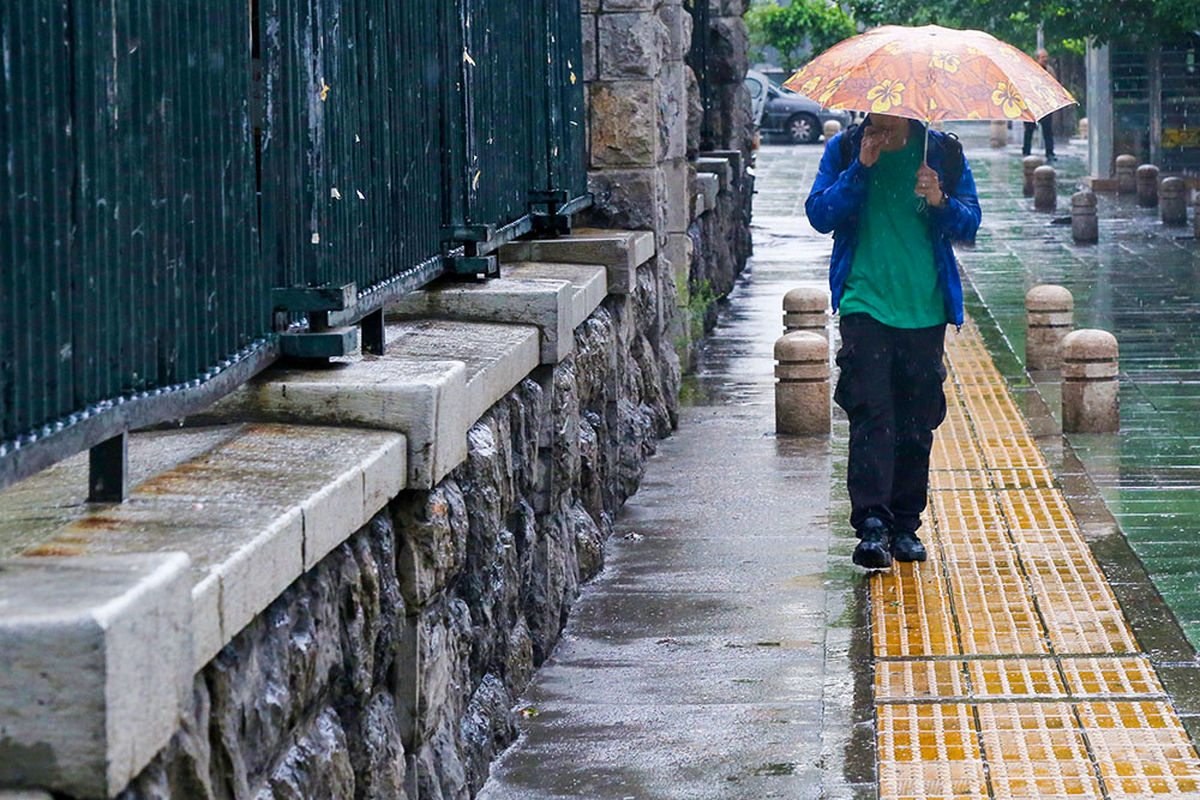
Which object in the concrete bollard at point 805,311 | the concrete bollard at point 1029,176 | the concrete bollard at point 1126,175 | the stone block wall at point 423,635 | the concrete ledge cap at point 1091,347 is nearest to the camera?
the stone block wall at point 423,635

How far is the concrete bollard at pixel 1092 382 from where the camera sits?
10.4 m

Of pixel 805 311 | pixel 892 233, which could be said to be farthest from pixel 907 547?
pixel 805 311

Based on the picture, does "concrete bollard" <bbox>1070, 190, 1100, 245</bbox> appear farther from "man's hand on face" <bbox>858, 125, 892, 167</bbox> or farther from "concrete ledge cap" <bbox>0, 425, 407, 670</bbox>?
"concrete ledge cap" <bbox>0, 425, 407, 670</bbox>

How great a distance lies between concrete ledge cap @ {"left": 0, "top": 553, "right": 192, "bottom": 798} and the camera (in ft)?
8.23

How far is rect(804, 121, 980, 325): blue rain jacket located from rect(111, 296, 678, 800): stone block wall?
1040mm

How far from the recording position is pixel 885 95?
6914 millimetres

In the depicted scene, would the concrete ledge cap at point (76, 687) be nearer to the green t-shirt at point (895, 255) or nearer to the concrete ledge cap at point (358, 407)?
the concrete ledge cap at point (358, 407)

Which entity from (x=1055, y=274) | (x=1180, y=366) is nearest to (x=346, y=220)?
(x=1180, y=366)

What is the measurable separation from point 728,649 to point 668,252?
5788mm

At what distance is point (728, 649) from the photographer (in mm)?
6477

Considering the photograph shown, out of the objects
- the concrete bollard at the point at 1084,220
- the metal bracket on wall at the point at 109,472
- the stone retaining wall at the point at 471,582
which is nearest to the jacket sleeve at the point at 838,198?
the stone retaining wall at the point at 471,582

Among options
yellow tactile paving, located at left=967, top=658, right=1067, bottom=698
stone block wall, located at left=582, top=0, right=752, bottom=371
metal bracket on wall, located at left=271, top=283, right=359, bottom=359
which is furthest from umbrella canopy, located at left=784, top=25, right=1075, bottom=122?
metal bracket on wall, located at left=271, top=283, right=359, bottom=359

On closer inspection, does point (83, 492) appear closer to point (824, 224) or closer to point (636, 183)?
point (824, 224)

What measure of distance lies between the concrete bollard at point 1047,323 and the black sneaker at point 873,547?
5.65 metres
